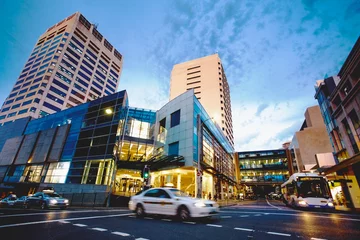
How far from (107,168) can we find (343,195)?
3263 centimetres

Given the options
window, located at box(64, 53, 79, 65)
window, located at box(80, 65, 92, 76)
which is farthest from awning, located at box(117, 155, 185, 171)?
window, located at box(80, 65, 92, 76)

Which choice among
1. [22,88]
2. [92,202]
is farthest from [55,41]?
[92,202]

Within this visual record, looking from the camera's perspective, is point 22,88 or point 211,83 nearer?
point 22,88

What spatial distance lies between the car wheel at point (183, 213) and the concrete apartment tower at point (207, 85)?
57380mm

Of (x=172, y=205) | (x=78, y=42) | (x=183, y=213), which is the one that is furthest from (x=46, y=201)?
(x=78, y=42)

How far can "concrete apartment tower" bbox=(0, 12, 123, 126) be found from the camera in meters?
61.0

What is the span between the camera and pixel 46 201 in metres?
14.7

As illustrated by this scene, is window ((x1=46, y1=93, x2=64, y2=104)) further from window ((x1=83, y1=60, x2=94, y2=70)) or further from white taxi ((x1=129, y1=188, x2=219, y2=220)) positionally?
white taxi ((x1=129, y1=188, x2=219, y2=220))

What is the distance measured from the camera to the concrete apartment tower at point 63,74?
6103 cm

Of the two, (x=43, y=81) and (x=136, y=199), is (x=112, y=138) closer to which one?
(x=136, y=199)

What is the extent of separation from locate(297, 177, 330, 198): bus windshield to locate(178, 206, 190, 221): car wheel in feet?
41.8

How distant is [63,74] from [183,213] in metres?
77.5

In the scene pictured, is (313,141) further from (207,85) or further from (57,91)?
(57,91)

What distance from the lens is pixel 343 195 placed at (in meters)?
22.8
